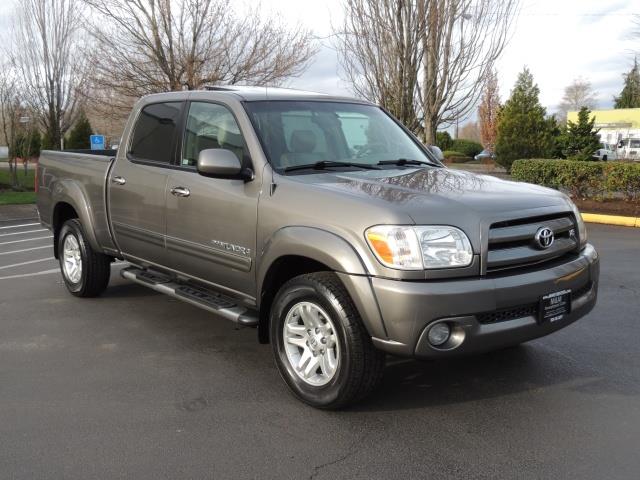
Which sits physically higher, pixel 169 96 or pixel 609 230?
pixel 169 96

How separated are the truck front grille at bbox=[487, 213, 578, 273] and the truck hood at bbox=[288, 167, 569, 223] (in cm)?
9

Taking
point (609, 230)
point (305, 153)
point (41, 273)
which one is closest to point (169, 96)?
point (305, 153)

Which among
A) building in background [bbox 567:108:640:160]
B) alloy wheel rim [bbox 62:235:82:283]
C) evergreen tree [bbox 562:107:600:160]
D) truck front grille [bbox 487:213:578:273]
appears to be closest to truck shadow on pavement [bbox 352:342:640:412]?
truck front grille [bbox 487:213:578:273]

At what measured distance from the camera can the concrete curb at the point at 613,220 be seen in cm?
1171

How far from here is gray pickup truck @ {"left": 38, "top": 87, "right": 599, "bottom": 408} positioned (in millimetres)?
3318

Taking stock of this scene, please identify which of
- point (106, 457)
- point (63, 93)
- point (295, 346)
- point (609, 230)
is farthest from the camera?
point (63, 93)

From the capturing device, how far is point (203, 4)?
15.9m

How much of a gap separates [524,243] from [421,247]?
71cm

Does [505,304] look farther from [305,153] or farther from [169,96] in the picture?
[169,96]

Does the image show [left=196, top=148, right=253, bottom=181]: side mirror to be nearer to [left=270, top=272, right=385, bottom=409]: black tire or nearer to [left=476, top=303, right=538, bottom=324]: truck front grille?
[left=270, top=272, right=385, bottom=409]: black tire

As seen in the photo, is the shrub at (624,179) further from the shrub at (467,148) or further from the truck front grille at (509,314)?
the shrub at (467,148)

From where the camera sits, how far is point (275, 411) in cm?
374

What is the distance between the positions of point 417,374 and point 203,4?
548 inches

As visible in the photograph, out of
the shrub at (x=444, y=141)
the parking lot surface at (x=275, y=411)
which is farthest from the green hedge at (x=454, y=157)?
the parking lot surface at (x=275, y=411)
